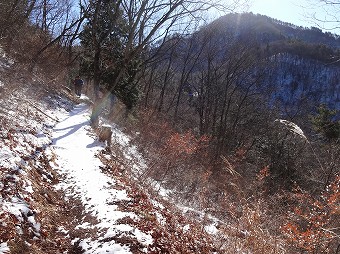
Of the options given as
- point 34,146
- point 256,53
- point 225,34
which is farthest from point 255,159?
point 34,146

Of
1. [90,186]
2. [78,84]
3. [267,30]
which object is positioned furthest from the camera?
[267,30]

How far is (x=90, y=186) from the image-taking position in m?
6.16

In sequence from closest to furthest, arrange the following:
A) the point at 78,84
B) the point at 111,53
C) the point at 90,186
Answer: the point at 90,186 → the point at 111,53 → the point at 78,84

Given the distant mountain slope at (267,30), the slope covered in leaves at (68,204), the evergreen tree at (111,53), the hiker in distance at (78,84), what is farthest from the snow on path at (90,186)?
the distant mountain slope at (267,30)

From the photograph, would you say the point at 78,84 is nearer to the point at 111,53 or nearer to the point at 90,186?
the point at 111,53

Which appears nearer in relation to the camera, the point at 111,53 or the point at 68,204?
the point at 68,204

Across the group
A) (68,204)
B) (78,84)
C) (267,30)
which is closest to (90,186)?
(68,204)

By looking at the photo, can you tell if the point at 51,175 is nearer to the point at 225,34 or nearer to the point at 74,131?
the point at 74,131

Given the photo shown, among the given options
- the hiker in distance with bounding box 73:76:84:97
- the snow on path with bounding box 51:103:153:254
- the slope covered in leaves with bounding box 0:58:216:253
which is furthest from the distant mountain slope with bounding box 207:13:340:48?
the slope covered in leaves with bounding box 0:58:216:253

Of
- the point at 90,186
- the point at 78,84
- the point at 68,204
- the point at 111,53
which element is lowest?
the point at 68,204

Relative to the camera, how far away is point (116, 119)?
57.9 ft

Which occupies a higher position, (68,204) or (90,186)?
(90,186)

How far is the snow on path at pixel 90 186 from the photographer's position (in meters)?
4.32

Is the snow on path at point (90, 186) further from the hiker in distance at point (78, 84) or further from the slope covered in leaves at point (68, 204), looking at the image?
the hiker in distance at point (78, 84)
